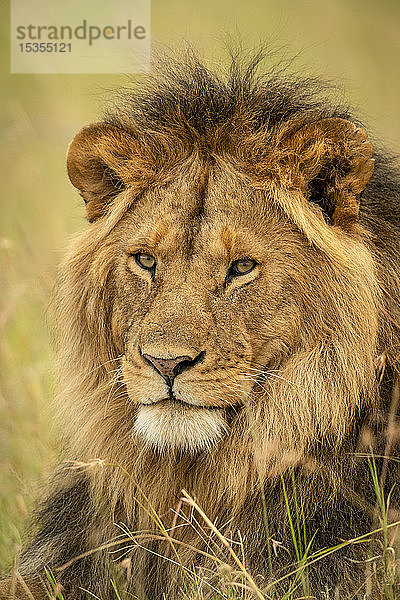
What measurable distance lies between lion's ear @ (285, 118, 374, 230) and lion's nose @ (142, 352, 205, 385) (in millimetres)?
842

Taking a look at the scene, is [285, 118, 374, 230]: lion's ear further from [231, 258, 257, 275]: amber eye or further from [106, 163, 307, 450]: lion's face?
[231, 258, 257, 275]: amber eye

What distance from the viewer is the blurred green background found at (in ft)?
19.2

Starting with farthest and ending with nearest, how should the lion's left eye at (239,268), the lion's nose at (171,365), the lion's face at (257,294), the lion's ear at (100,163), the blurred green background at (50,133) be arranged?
the blurred green background at (50,133), the lion's ear at (100,163), the lion's left eye at (239,268), the lion's face at (257,294), the lion's nose at (171,365)

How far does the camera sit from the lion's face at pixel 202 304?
3465mm

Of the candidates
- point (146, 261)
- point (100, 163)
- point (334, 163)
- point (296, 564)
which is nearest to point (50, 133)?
point (100, 163)

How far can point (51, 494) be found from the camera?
4.47 meters

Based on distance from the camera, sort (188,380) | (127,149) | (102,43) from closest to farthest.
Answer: (188,380) → (127,149) → (102,43)

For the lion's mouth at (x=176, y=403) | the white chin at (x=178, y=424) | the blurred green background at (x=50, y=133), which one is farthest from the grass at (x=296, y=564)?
the blurred green background at (x=50, y=133)

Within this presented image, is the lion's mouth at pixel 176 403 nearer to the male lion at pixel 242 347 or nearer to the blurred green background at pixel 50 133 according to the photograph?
the male lion at pixel 242 347

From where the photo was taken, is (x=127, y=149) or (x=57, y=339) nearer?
(x=127, y=149)

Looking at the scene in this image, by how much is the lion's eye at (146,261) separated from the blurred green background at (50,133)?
101 centimetres

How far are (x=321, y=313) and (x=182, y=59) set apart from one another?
1.63m

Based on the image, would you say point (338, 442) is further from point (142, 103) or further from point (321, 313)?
point (142, 103)

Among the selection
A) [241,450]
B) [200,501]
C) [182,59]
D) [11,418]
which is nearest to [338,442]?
[241,450]
